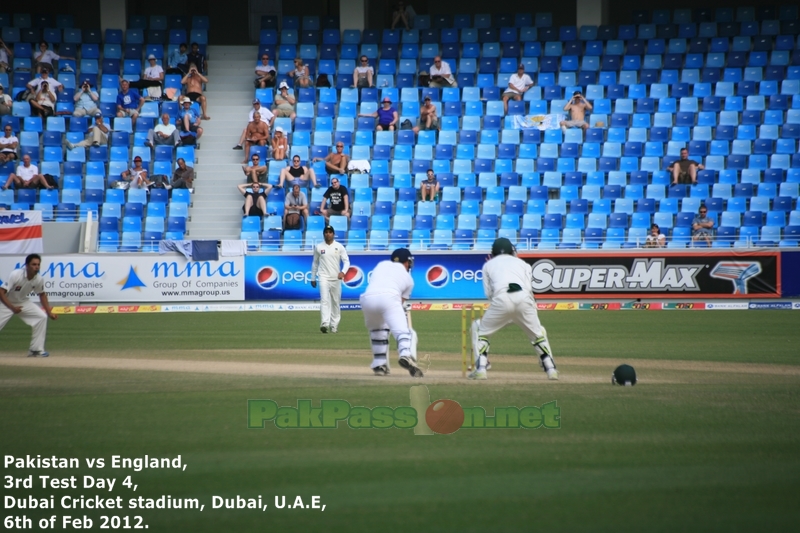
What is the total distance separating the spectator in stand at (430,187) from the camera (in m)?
26.3

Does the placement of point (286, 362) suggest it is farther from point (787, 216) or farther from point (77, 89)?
point (77, 89)

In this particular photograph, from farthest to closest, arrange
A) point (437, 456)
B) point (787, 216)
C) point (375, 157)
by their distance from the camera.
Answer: point (375, 157)
point (787, 216)
point (437, 456)

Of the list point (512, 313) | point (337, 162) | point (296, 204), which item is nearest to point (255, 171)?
point (296, 204)

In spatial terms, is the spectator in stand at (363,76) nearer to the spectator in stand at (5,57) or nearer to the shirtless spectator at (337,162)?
the shirtless spectator at (337,162)

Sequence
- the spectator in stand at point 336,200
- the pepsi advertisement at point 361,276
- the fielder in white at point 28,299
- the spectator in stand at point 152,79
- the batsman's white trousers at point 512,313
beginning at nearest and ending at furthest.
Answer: the batsman's white trousers at point 512,313 < the fielder in white at point 28,299 < the pepsi advertisement at point 361,276 < the spectator in stand at point 336,200 < the spectator in stand at point 152,79

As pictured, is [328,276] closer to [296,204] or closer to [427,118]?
[296,204]

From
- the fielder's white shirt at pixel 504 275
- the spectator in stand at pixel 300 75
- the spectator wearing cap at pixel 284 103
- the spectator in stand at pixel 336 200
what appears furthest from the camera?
the spectator in stand at pixel 300 75

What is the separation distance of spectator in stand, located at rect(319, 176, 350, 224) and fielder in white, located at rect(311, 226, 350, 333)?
7596 millimetres

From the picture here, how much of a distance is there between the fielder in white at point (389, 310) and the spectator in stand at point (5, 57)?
2245 centimetres

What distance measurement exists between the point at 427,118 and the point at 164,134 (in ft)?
25.0

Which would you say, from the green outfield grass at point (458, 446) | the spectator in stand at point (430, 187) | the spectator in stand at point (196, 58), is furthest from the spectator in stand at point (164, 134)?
the green outfield grass at point (458, 446)

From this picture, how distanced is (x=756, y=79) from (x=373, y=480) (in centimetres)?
2576

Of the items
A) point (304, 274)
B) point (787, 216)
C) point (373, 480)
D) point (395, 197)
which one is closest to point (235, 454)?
point (373, 480)

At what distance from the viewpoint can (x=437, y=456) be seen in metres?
7.23
